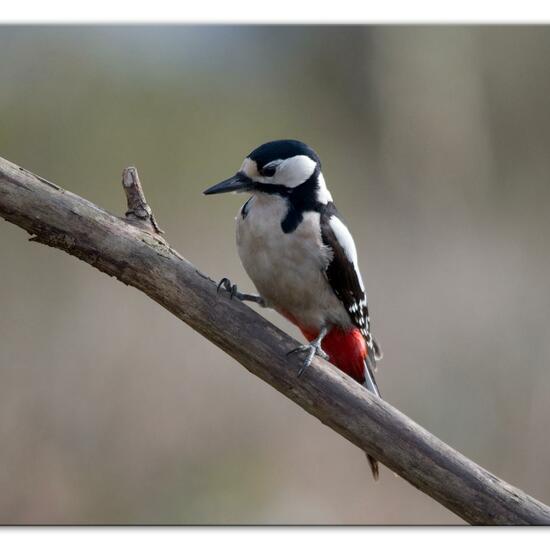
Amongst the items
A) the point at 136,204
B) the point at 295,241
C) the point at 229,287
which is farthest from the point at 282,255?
the point at 136,204

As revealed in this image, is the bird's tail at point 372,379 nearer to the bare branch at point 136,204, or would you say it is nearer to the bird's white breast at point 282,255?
the bird's white breast at point 282,255

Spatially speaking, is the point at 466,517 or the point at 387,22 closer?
the point at 466,517

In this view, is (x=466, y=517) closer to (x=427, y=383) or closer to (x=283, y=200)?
(x=427, y=383)

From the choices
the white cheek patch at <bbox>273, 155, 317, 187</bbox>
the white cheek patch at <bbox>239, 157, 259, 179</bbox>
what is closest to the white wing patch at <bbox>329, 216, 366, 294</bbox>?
the white cheek patch at <bbox>273, 155, 317, 187</bbox>

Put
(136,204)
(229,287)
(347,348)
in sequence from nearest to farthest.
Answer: (136,204) → (229,287) → (347,348)

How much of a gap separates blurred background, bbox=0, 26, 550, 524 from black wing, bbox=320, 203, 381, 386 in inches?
14.0

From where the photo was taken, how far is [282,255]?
2.21 metres

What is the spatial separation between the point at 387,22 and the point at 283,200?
2.30 feet

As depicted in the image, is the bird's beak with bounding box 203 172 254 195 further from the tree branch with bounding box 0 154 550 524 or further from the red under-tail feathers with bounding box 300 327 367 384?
the red under-tail feathers with bounding box 300 327 367 384

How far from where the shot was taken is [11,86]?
2463 mm

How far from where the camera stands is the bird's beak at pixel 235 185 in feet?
7.04

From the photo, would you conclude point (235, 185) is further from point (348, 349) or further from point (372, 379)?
point (372, 379)

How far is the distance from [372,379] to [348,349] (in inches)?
4.7
